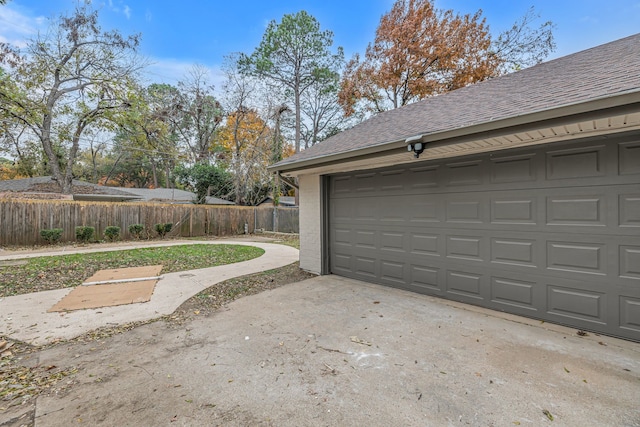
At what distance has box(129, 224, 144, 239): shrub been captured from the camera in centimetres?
1229

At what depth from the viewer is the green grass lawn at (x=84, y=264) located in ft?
16.8

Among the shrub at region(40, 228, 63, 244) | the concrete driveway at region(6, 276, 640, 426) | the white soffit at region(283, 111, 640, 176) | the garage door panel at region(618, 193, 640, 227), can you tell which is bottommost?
the concrete driveway at region(6, 276, 640, 426)

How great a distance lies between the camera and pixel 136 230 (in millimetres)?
12359

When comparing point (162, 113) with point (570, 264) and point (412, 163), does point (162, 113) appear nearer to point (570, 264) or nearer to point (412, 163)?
point (412, 163)

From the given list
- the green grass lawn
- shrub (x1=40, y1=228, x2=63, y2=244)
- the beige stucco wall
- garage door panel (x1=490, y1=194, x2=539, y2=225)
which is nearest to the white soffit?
garage door panel (x1=490, y1=194, x2=539, y2=225)

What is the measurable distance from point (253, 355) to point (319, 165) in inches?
132

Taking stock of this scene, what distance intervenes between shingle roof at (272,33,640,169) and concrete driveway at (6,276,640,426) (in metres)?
2.32

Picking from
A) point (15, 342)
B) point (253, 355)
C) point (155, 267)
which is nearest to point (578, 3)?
point (253, 355)

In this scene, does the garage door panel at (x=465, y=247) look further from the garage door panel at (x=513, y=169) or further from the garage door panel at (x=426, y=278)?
the garage door panel at (x=513, y=169)

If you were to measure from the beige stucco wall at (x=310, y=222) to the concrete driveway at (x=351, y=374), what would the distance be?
231 centimetres

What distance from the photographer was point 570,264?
312cm

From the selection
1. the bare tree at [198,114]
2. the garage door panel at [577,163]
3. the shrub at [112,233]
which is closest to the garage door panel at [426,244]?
the garage door panel at [577,163]

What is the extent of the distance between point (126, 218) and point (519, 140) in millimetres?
14222

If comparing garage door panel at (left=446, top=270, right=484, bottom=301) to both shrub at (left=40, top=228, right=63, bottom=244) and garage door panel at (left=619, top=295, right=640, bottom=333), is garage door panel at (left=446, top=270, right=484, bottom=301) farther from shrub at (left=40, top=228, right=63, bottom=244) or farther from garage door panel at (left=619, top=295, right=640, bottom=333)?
shrub at (left=40, top=228, right=63, bottom=244)
